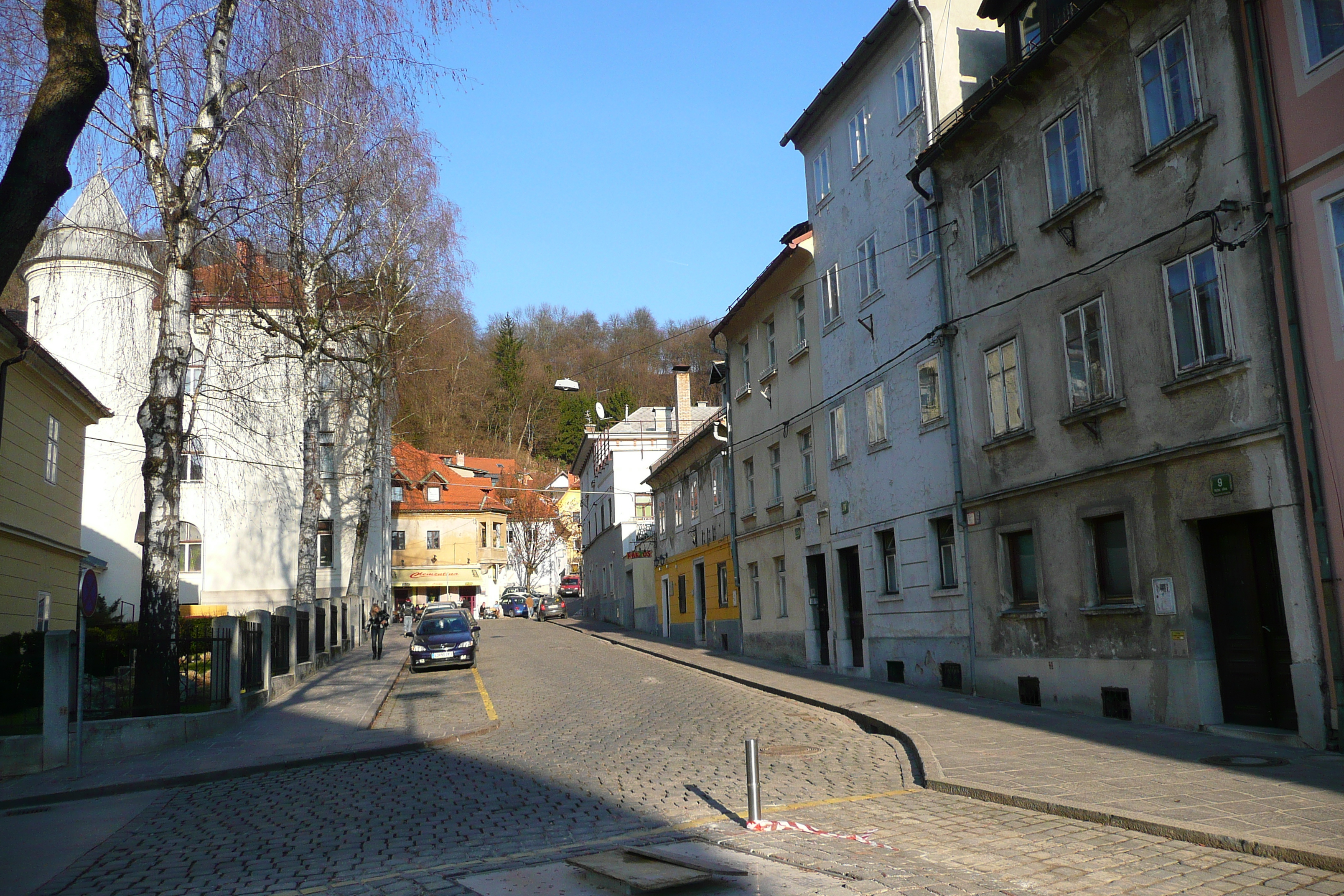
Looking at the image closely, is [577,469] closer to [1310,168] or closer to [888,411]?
[888,411]

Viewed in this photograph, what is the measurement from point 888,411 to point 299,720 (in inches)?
491

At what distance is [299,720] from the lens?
17219 mm

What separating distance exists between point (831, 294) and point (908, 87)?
5.25 metres

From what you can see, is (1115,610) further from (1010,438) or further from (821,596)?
(821,596)

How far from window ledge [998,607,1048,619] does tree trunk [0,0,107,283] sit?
13280 millimetres

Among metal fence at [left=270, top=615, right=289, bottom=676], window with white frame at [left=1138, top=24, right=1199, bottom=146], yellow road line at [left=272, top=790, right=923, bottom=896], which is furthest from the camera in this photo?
metal fence at [left=270, top=615, right=289, bottom=676]

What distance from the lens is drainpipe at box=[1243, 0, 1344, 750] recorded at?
1012 centimetres

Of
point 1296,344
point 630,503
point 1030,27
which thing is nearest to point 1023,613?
point 1296,344

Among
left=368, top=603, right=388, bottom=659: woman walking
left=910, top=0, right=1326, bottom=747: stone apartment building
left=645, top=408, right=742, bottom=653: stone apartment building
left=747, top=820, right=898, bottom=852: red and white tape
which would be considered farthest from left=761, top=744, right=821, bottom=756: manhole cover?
left=368, top=603, right=388, bottom=659: woman walking

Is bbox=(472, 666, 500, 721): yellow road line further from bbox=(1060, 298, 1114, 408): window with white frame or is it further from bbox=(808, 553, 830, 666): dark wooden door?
bbox=(1060, 298, 1114, 408): window with white frame

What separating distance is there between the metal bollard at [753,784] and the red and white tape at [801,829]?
52 millimetres

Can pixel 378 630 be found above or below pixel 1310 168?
below

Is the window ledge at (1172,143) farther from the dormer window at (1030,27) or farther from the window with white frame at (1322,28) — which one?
the dormer window at (1030,27)

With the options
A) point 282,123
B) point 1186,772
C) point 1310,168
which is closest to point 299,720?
point 282,123
